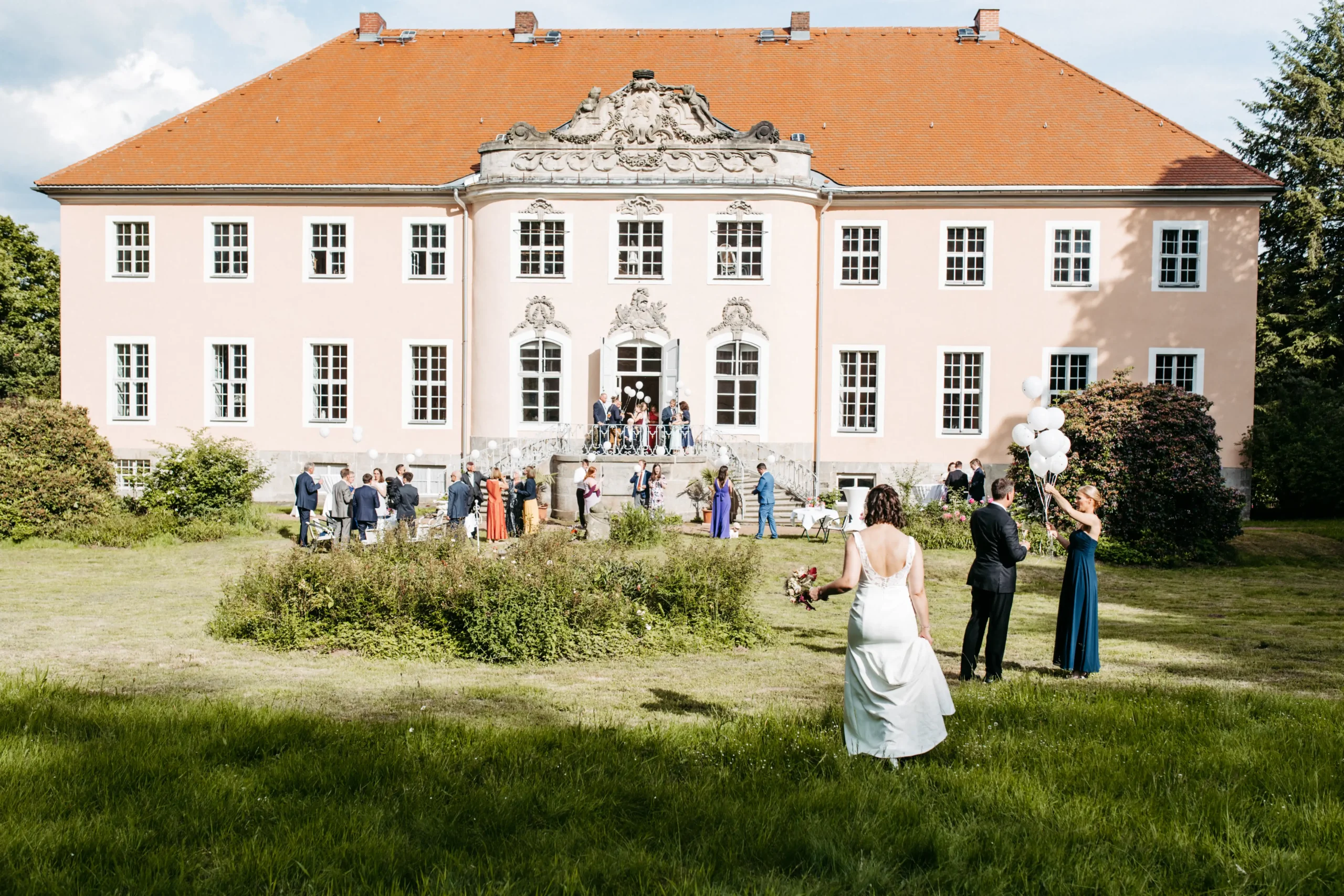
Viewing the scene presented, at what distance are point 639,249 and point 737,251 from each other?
2491 millimetres

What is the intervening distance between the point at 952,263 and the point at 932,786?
23.8 meters

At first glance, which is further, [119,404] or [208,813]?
[119,404]

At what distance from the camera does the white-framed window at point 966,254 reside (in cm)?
2727

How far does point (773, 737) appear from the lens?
6.14 meters

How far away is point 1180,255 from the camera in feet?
88.7

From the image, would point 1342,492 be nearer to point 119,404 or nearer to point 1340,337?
point 1340,337

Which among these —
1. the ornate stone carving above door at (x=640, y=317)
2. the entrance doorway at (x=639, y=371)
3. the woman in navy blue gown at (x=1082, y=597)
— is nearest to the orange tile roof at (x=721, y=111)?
the ornate stone carving above door at (x=640, y=317)

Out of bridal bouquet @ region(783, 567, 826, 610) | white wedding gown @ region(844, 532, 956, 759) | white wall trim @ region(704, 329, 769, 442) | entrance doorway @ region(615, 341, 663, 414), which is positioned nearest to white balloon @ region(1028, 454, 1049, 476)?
bridal bouquet @ region(783, 567, 826, 610)

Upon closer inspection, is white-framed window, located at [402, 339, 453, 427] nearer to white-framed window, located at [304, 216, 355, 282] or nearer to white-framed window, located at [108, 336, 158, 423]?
white-framed window, located at [304, 216, 355, 282]

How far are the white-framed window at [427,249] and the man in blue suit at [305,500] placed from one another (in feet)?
31.5

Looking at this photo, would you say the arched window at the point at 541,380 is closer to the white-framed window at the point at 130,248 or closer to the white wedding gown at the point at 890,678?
the white-framed window at the point at 130,248

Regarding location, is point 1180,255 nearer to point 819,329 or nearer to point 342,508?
point 819,329

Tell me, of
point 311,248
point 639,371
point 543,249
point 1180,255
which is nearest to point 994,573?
point 639,371

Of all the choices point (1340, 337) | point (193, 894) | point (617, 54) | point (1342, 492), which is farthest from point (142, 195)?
point (1340, 337)
